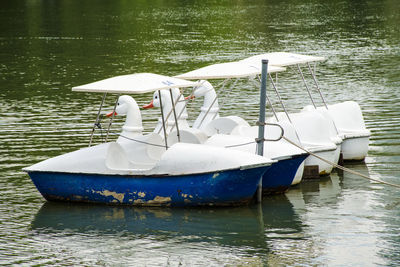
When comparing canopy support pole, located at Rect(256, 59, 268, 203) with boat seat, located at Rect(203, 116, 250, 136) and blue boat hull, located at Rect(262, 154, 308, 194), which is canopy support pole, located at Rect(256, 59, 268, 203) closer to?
blue boat hull, located at Rect(262, 154, 308, 194)

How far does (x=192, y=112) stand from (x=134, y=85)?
10.6 metres

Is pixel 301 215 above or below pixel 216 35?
below

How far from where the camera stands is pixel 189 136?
17906 millimetres

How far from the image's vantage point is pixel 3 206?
55.2 ft

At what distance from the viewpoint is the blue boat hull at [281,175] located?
16.9 meters

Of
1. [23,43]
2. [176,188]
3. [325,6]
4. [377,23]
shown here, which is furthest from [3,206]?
[325,6]

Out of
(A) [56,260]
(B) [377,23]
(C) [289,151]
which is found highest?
(B) [377,23]

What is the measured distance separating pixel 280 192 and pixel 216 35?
3616cm

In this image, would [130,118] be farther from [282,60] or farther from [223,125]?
[282,60]

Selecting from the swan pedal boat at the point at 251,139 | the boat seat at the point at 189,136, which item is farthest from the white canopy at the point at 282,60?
the boat seat at the point at 189,136

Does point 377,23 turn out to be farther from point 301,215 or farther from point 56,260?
point 56,260

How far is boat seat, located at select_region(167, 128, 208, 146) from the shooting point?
17875 millimetres

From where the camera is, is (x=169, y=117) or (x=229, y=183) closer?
(x=229, y=183)

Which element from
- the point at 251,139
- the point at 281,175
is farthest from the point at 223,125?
the point at 281,175
